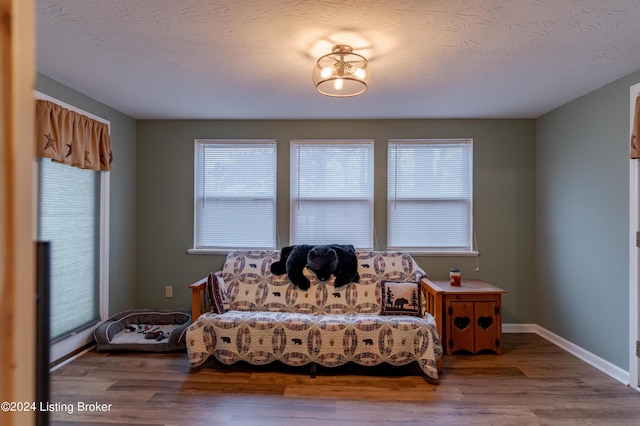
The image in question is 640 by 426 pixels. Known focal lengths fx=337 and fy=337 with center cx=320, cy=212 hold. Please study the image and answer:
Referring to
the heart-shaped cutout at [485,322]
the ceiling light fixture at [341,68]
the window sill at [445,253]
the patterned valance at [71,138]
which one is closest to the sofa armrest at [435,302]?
the heart-shaped cutout at [485,322]

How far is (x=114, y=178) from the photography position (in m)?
3.47

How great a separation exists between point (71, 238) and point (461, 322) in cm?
357

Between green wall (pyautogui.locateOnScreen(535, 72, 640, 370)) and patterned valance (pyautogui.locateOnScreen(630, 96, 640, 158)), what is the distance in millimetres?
136

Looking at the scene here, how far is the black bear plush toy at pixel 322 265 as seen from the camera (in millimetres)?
3195

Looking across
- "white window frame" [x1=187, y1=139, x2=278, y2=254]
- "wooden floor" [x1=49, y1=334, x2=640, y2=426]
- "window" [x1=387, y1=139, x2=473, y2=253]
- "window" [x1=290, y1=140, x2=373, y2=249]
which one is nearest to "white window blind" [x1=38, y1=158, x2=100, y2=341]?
"wooden floor" [x1=49, y1=334, x2=640, y2=426]

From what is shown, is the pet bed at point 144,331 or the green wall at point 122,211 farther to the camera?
the green wall at point 122,211

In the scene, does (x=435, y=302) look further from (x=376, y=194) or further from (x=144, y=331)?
(x=144, y=331)

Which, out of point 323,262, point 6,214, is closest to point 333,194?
point 323,262

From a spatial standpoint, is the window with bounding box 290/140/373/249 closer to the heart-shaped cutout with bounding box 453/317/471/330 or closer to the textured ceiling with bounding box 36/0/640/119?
the textured ceiling with bounding box 36/0/640/119

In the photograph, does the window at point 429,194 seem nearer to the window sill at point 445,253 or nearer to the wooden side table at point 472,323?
the window sill at point 445,253

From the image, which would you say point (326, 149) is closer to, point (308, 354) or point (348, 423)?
point (308, 354)

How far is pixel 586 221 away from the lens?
2.99 m

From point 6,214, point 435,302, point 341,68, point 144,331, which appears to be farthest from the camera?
point 144,331

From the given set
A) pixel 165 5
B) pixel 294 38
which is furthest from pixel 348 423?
pixel 165 5
